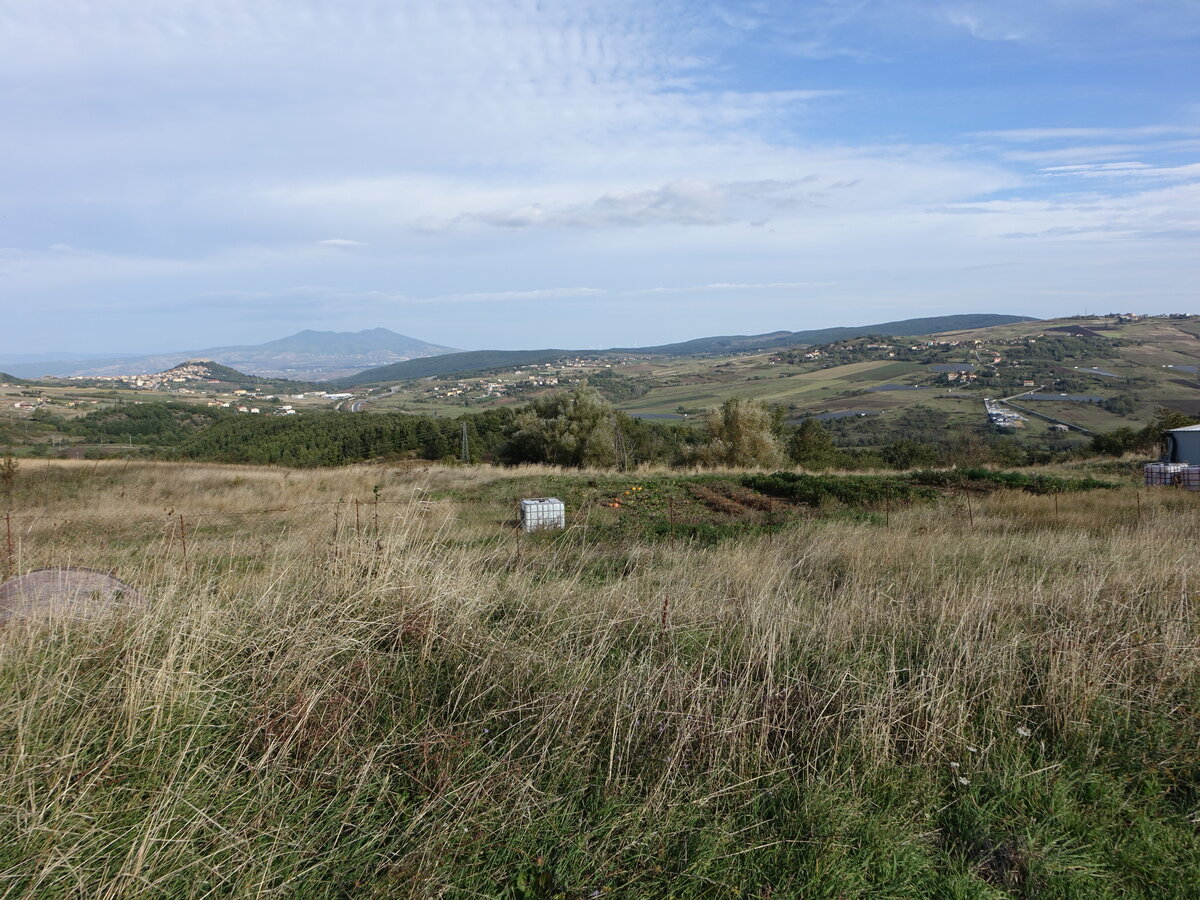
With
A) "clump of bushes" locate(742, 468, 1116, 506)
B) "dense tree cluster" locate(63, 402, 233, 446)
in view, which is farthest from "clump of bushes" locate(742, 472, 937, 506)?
"dense tree cluster" locate(63, 402, 233, 446)

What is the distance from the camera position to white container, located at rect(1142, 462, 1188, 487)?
16.3 meters

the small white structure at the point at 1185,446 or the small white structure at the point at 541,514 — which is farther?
the small white structure at the point at 1185,446

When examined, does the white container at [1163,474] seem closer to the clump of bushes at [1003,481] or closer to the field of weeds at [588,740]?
the clump of bushes at [1003,481]

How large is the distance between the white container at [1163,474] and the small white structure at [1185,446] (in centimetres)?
267

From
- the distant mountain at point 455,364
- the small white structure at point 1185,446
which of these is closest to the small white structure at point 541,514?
the small white structure at point 1185,446

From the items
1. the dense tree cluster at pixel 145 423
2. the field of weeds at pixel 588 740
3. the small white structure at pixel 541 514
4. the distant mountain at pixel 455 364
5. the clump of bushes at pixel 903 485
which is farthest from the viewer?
the distant mountain at pixel 455 364

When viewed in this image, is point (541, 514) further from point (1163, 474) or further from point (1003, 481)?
point (1163, 474)

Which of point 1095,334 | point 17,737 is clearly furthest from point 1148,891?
point 1095,334

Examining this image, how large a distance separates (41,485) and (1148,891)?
2256 cm

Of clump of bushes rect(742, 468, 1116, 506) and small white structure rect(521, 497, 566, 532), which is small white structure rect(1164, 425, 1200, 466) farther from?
small white structure rect(521, 497, 566, 532)

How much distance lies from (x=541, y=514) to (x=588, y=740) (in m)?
9.40

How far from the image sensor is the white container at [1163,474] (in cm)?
1633

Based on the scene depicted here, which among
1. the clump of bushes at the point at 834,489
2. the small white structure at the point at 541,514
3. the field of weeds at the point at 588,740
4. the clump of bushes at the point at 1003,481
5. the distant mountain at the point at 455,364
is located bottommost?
the clump of bushes at the point at 1003,481

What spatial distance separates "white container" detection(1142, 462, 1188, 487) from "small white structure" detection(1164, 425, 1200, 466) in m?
2.67
